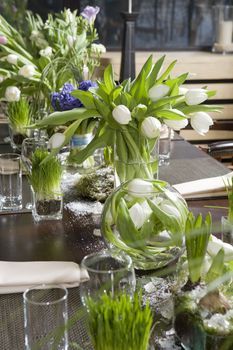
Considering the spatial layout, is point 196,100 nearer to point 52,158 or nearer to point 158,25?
point 52,158

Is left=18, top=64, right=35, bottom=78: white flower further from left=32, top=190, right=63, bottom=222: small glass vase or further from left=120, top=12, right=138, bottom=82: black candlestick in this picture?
left=120, top=12, right=138, bottom=82: black candlestick

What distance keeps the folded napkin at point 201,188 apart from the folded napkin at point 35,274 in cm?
54

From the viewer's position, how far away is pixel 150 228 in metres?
1.21

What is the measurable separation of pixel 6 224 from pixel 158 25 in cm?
283

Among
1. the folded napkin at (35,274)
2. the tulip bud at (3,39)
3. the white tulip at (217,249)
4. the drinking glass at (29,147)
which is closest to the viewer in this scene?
the white tulip at (217,249)

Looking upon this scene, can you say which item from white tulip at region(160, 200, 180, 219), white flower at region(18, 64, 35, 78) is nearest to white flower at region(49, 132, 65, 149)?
white tulip at region(160, 200, 180, 219)

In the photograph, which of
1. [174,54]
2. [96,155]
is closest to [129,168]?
[96,155]

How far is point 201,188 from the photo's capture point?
1697mm

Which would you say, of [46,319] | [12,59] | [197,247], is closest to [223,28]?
[12,59]

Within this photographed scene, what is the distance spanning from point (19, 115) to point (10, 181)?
0.59 metres

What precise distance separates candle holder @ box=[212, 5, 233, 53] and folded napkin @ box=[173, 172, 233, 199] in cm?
239

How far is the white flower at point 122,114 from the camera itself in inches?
52.6

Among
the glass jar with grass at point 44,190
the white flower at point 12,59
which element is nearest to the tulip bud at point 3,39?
the white flower at point 12,59

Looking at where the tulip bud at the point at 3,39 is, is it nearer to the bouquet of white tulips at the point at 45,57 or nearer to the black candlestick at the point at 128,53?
the bouquet of white tulips at the point at 45,57
